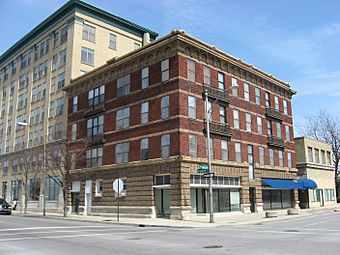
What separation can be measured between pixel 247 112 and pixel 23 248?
2985cm

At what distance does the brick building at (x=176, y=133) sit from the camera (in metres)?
31.5

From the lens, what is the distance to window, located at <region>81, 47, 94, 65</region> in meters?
48.7

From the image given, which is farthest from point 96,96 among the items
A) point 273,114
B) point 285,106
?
point 285,106

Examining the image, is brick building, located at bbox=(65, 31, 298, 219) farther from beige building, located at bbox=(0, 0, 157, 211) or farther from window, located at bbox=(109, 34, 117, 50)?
window, located at bbox=(109, 34, 117, 50)

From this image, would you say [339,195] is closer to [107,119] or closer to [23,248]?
[107,119]

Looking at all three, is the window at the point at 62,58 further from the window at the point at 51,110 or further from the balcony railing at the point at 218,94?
the balcony railing at the point at 218,94

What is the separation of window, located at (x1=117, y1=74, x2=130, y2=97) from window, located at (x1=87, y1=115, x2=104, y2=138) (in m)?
3.73

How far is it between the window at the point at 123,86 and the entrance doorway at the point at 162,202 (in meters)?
10.6

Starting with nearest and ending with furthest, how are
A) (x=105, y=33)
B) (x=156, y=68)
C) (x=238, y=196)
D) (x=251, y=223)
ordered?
(x=251, y=223) → (x=156, y=68) → (x=238, y=196) → (x=105, y=33)

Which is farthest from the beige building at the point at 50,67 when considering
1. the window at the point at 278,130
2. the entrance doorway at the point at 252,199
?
the window at the point at 278,130

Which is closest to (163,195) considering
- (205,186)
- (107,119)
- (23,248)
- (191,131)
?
(205,186)

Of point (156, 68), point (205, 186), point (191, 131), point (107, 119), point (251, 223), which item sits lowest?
point (251, 223)

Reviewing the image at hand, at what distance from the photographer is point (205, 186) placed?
3169cm

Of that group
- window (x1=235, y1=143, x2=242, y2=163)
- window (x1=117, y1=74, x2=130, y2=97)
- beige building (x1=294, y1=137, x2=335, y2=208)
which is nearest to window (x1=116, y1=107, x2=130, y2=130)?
window (x1=117, y1=74, x2=130, y2=97)
